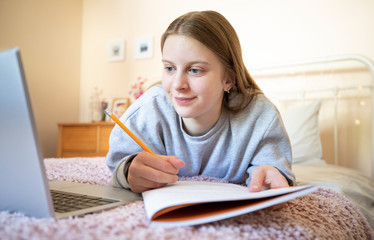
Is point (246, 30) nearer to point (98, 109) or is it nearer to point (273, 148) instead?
point (98, 109)

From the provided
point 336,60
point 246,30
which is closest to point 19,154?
point 336,60

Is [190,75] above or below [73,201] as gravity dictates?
above

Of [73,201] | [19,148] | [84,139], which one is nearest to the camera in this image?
[19,148]

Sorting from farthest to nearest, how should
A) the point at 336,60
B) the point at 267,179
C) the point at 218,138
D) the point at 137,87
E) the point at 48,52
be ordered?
the point at 48,52 < the point at 137,87 < the point at 336,60 < the point at 218,138 < the point at 267,179

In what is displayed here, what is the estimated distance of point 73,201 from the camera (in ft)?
1.68

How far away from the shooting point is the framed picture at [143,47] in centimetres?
293

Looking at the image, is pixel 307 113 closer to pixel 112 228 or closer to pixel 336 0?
pixel 336 0

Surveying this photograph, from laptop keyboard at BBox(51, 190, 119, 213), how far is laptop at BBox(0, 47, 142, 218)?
14 millimetres

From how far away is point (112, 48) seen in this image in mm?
3180

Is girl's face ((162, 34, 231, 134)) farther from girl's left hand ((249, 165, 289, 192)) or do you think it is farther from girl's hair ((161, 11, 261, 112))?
girl's left hand ((249, 165, 289, 192))

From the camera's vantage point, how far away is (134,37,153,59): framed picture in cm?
293

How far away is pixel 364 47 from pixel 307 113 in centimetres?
62

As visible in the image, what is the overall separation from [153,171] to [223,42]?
45 centimetres

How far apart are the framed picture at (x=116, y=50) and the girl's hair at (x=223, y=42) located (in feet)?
7.51
